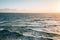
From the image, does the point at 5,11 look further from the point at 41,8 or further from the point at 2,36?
the point at 41,8

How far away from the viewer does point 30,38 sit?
197 centimetres

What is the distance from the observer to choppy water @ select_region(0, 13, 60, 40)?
1.98 meters

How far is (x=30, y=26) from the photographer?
6.76 ft

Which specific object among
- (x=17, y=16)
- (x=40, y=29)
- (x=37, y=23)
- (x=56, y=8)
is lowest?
(x=40, y=29)

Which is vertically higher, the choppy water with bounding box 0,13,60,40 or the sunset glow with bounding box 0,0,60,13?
the sunset glow with bounding box 0,0,60,13

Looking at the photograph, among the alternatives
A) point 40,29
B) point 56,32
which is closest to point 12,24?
point 40,29

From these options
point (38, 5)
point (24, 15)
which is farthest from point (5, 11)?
point (38, 5)

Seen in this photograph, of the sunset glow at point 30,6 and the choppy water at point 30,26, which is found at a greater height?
the sunset glow at point 30,6

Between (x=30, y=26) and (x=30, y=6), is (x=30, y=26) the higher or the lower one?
the lower one

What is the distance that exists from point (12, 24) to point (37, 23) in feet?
1.74

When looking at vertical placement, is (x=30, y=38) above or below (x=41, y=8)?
below

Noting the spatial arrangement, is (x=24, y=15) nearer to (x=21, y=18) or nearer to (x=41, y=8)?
(x=21, y=18)

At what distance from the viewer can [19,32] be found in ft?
6.59

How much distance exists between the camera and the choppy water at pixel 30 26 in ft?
6.51
